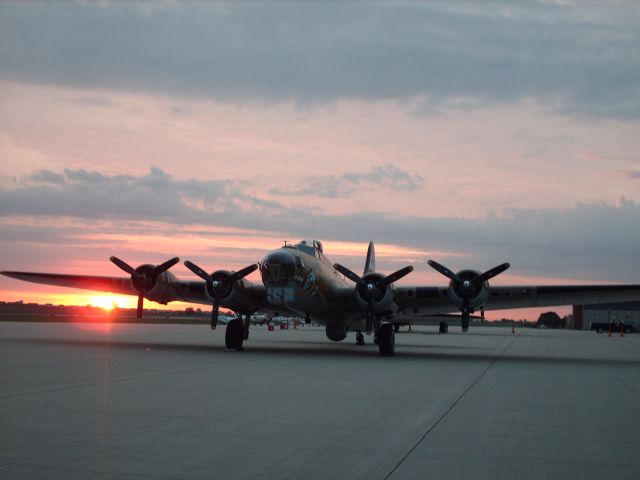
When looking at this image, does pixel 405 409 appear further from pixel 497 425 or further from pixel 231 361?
pixel 231 361

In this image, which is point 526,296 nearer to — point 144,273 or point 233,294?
point 233,294

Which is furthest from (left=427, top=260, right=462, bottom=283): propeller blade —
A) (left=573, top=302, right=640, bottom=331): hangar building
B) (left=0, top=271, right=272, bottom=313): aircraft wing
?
(left=573, top=302, right=640, bottom=331): hangar building

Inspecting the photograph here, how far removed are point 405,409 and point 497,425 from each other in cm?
187

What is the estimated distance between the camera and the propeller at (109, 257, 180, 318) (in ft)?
99.1

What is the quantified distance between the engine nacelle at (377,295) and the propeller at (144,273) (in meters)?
8.05

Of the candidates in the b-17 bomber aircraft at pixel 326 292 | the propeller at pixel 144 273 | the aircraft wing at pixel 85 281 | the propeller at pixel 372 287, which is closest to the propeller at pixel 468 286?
the b-17 bomber aircraft at pixel 326 292

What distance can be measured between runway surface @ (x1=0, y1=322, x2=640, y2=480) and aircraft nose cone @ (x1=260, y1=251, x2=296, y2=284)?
23.9 ft

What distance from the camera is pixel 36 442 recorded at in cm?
865

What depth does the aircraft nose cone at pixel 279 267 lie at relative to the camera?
26703 millimetres

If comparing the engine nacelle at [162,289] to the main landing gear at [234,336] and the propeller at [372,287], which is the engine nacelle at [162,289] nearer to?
the main landing gear at [234,336]

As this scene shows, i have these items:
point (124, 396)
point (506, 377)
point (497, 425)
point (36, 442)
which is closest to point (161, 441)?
point (36, 442)

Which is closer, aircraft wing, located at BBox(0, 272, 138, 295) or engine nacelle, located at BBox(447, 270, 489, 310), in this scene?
engine nacelle, located at BBox(447, 270, 489, 310)

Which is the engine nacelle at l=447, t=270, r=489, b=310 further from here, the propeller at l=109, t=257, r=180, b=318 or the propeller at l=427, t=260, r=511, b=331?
the propeller at l=109, t=257, r=180, b=318

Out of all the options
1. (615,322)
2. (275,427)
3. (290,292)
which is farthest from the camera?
(615,322)
